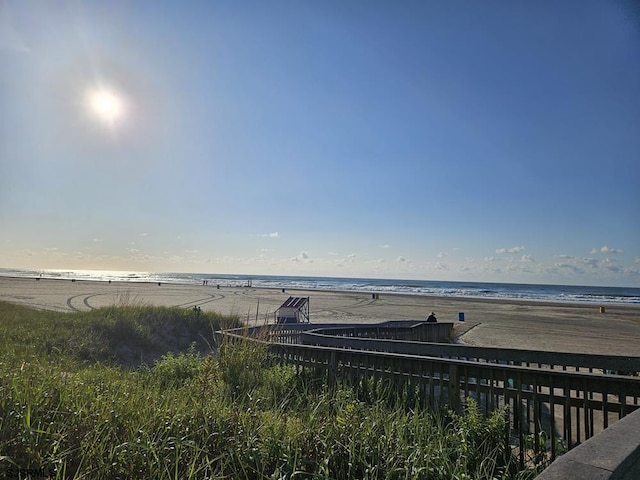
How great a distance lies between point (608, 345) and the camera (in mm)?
17484

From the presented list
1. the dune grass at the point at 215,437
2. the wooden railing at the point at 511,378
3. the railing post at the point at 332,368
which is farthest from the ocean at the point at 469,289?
the dune grass at the point at 215,437

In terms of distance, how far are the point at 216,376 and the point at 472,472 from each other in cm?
322

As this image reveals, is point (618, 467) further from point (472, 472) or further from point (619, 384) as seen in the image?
point (619, 384)

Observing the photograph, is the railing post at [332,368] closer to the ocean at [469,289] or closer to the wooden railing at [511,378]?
the wooden railing at [511,378]

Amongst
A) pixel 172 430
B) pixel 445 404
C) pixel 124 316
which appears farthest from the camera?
pixel 124 316

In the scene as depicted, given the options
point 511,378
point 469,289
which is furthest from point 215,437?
point 469,289

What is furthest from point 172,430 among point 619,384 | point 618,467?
point 619,384

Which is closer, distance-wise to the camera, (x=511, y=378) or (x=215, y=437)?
(x=215, y=437)

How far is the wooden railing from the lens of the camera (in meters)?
4.01

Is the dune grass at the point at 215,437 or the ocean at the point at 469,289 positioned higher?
the dune grass at the point at 215,437

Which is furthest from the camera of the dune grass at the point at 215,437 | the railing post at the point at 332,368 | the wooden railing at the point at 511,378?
the railing post at the point at 332,368

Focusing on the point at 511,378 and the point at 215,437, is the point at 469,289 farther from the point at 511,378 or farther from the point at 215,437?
the point at 215,437

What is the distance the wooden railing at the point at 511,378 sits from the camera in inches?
158

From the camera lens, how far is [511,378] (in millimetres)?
4477
